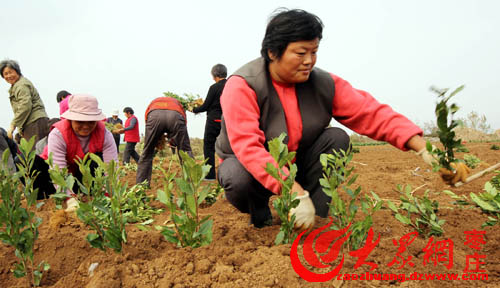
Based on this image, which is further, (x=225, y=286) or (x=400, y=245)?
(x=400, y=245)

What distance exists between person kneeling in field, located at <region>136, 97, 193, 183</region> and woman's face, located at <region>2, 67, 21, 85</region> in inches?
74.6

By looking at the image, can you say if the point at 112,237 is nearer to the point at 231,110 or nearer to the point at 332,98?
the point at 231,110

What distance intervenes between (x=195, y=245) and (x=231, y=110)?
79cm

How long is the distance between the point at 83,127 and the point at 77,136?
16cm

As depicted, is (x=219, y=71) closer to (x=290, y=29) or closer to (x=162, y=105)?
(x=162, y=105)

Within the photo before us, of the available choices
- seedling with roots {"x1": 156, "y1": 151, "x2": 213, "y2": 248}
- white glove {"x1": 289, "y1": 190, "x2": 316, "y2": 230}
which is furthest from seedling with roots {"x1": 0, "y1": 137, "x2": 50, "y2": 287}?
white glove {"x1": 289, "y1": 190, "x2": 316, "y2": 230}

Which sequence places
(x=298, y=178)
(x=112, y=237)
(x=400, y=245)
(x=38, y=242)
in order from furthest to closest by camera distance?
(x=298, y=178) → (x=38, y=242) → (x=400, y=245) → (x=112, y=237)

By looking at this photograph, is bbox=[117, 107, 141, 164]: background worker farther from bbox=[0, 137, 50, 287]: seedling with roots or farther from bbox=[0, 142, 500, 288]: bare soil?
bbox=[0, 137, 50, 287]: seedling with roots

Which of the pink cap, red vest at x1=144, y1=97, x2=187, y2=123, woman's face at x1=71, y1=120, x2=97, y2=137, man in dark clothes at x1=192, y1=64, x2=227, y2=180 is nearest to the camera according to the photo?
the pink cap

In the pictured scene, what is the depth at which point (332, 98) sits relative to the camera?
2215mm

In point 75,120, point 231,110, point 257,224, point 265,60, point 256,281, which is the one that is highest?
point 265,60

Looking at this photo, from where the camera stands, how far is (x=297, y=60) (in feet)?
6.35

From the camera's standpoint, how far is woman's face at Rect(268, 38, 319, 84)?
1918mm

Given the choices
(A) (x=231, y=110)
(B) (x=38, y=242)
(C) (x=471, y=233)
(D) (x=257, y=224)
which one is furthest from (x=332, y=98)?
(B) (x=38, y=242)
